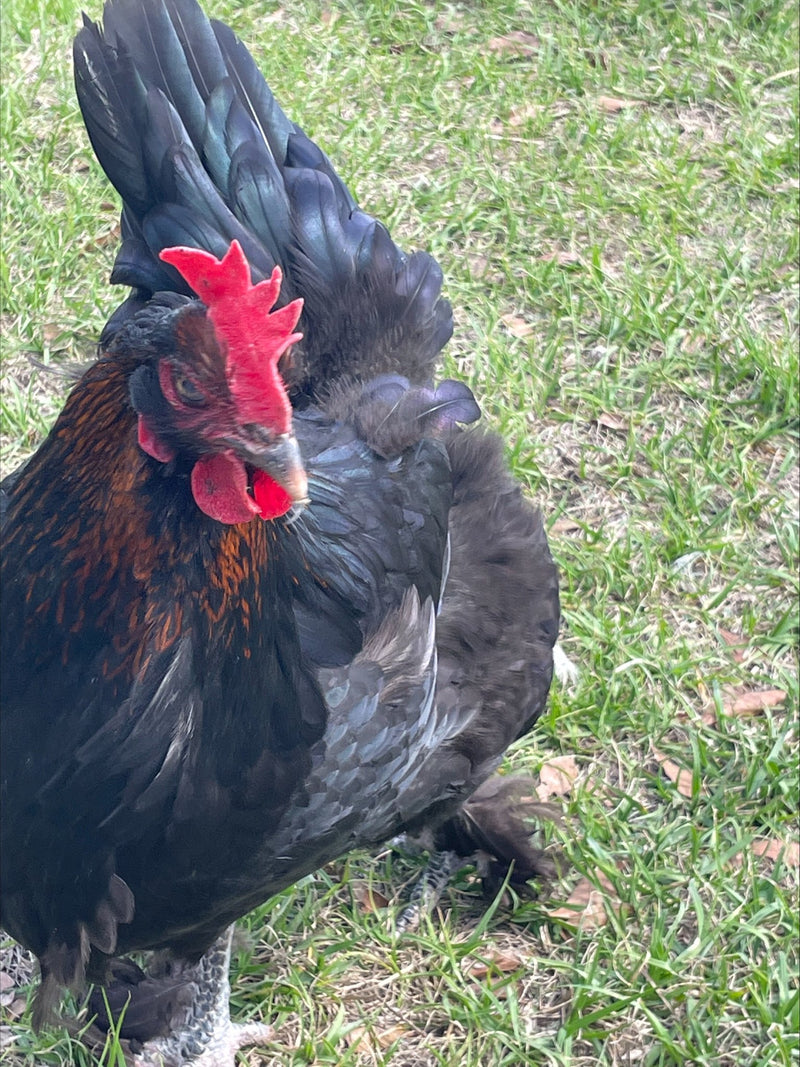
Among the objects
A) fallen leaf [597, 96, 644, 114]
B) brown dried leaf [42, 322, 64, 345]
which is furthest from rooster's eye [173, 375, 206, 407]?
fallen leaf [597, 96, 644, 114]

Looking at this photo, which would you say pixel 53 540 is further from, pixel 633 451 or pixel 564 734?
pixel 633 451

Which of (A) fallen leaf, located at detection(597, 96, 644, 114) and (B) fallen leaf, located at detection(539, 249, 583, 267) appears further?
(A) fallen leaf, located at detection(597, 96, 644, 114)

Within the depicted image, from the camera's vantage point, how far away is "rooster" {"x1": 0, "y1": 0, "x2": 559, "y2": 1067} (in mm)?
1793

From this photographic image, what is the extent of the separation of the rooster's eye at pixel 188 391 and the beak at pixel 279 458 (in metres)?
0.08

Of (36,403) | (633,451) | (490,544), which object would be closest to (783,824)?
(490,544)

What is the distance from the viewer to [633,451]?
13.3ft

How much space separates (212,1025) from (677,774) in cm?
145

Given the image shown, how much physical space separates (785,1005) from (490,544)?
133 centimetres

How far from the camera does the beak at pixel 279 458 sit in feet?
5.56

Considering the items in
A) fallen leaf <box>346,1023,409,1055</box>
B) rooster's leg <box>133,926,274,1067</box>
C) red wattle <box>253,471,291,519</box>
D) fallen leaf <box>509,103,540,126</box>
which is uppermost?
red wattle <box>253,471,291,519</box>

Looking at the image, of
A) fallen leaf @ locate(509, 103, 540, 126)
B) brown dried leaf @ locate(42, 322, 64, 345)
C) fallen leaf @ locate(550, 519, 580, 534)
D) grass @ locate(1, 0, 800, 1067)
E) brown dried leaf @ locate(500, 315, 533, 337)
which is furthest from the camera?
fallen leaf @ locate(509, 103, 540, 126)

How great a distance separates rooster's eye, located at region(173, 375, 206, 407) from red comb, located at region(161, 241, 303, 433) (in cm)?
5

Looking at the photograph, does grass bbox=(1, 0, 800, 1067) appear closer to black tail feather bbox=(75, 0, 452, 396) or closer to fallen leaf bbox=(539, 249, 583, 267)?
fallen leaf bbox=(539, 249, 583, 267)

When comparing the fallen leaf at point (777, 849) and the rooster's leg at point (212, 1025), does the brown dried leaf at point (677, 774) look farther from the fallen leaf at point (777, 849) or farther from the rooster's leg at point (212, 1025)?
the rooster's leg at point (212, 1025)
